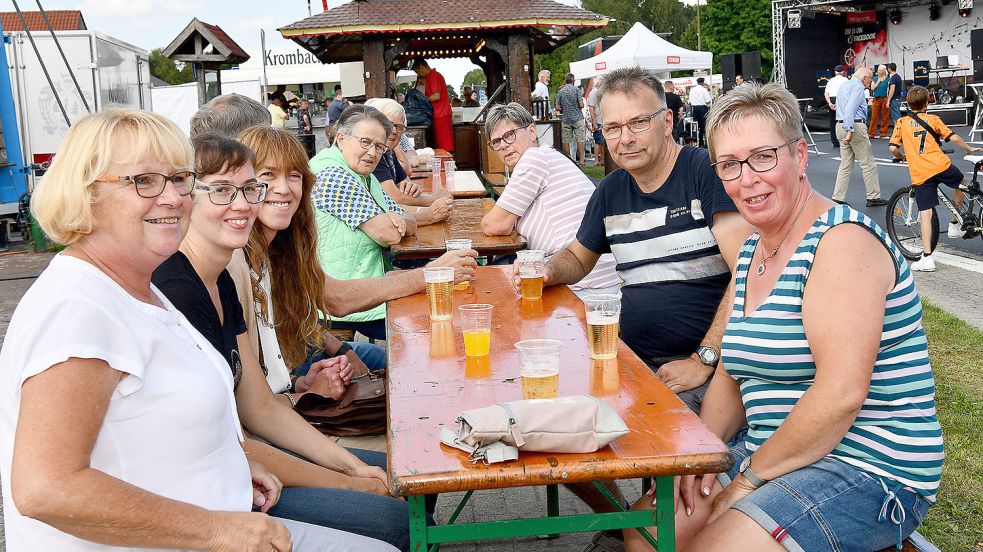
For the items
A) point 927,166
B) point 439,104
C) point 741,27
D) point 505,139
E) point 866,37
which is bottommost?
point 927,166

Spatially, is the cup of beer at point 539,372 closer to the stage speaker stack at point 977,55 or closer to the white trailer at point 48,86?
the white trailer at point 48,86

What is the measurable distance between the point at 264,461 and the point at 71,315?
0.94 m

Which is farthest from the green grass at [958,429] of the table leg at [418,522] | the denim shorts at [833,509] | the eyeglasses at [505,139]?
the eyeglasses at [505,139]

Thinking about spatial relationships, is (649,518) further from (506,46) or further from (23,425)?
(506,46)

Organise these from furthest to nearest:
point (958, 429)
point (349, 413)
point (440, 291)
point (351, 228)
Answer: point (351, 228) < point (958, 429) < point (349, 413) < point (440, 291)

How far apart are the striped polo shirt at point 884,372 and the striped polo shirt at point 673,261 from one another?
1.07 m

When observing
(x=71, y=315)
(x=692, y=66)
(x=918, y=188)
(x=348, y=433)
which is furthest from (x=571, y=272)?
(x=692, y=66)

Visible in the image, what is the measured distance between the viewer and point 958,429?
13.8 feet

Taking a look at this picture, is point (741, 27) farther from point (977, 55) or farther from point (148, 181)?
point (148, 181)

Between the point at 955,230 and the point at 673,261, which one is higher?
the point at 673,261

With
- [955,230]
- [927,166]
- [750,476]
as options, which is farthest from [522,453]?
[955,230]

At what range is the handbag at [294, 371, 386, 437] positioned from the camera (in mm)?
3193

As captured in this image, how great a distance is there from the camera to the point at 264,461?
7.98ft

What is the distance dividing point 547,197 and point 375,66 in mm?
9725
